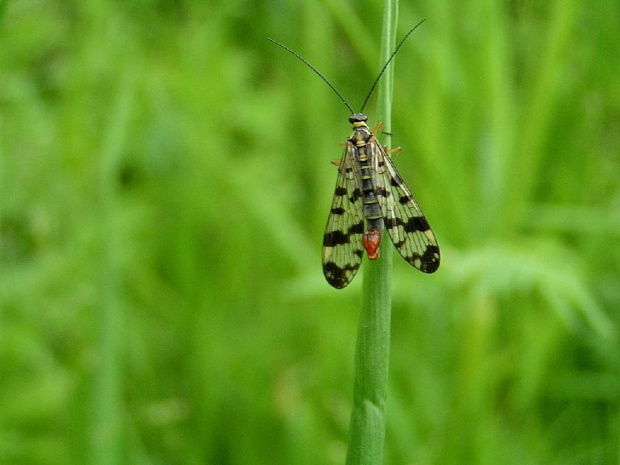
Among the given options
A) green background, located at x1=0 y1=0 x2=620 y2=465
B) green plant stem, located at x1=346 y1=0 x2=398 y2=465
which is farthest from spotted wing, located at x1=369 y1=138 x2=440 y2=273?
green plant stem, located at x1=346 y1=0 x2=398 y2=465

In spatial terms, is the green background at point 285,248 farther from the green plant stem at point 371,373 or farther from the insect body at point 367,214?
the green plant stem at point 371,373

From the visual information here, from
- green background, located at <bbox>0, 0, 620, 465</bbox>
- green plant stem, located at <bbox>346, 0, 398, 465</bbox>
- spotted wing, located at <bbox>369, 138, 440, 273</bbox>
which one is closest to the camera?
green plant stem, located at <bbox>346, 0, 398, 465</bbox>

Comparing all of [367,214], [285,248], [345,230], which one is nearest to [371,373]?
[367,214]

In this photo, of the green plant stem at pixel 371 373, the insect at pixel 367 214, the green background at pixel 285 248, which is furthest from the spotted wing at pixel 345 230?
the green plant stem at pixel 371 373

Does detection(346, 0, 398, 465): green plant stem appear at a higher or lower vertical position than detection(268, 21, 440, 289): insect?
lower

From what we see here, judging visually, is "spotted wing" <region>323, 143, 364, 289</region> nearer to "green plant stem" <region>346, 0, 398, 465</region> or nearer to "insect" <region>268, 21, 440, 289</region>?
"insect" <region>268, 21, 440, 289</region>

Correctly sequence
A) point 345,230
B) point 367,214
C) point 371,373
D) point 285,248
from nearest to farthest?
point 371,373
point 367,214
point 345,230
point 285,248

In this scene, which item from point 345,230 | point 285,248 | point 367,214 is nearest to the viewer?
point 367,214

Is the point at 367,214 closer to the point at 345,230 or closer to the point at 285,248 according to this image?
the point at 345,230
